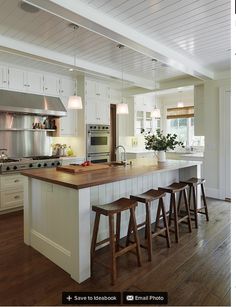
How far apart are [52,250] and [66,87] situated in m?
3.80

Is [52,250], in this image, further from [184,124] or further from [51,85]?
[184,124]

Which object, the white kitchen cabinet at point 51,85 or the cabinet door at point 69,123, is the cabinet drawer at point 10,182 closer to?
the cabinet door at point 69,123

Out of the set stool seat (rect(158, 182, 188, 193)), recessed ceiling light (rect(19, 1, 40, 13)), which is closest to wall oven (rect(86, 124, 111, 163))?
stool seat (rect(158, 182, 188, 193))

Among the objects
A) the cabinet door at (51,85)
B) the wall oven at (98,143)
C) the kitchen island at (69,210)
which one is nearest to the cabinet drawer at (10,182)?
the kitchen island at (69,210)

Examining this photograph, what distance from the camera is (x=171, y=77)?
18.1 ft

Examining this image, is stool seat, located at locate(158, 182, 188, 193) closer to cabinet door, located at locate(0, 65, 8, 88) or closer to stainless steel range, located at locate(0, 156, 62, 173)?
stainless steel range, located at locate(0, 156, 62, 173)

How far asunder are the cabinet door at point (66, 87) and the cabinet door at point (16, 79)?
87 cm

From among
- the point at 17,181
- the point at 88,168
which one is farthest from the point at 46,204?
the point at 17,181

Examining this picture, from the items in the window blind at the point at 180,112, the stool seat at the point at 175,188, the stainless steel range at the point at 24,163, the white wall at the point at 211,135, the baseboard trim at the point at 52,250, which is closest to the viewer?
the baseboard trim at the point at 52,250

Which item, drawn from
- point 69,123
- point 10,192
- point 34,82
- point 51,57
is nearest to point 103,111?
point 69,123

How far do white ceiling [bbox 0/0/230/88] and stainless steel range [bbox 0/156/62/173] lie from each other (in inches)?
71.7

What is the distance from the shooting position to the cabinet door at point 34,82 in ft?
15.4

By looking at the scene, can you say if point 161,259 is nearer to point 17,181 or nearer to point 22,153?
point 17,181

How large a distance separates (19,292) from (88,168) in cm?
150
